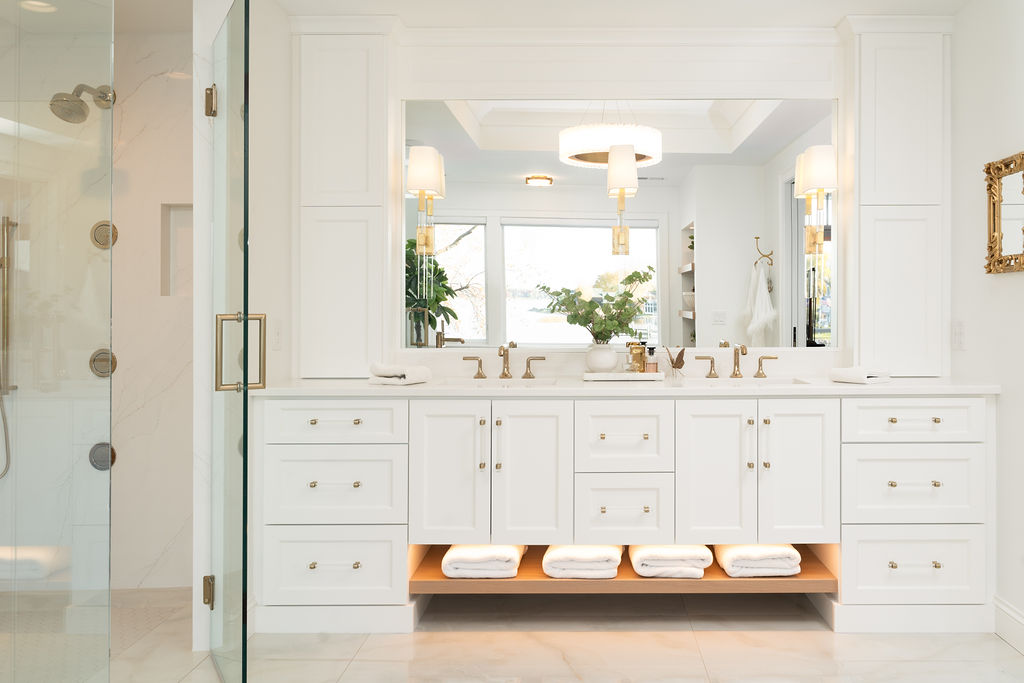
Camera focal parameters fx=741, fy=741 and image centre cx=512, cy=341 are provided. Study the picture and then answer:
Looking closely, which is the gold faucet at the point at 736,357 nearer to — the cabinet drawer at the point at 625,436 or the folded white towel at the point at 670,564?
the cabinet drawer at the point at 625,436

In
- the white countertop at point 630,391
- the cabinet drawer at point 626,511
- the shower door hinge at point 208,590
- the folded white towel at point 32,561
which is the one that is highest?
the white countertop at point 630,391

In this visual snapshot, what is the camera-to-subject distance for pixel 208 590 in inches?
103

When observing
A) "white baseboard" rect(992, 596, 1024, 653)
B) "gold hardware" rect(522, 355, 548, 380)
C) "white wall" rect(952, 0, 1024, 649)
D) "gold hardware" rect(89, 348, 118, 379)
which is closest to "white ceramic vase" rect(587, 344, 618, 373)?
"gold hardware" rect(522, 355, 548, 380)

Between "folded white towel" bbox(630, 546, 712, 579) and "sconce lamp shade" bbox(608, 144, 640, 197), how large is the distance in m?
1.58

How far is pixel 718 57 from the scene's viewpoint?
333 cm

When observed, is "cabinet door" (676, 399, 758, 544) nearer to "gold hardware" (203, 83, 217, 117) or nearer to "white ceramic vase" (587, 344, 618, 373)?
"white ceramic vase" (587, 344, 618, 373)

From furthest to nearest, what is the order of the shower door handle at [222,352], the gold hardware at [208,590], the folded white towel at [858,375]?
the folded white towel at [858,375], the gold hardware at [208,590], the shower door handle at [222,352]

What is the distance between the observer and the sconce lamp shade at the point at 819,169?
10.7 feet

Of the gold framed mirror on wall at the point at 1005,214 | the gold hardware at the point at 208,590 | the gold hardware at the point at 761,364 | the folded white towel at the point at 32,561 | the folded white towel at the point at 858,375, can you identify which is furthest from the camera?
the gold hardware at the point at 761,364

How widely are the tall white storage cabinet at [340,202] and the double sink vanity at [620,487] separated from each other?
49cm

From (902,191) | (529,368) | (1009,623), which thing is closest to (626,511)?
(529,368)

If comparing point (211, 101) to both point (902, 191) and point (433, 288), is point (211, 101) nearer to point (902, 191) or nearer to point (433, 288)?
point (433, 288)

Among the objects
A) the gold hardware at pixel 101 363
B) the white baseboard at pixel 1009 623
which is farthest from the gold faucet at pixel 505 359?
the white baseboard at pixel 1009 623

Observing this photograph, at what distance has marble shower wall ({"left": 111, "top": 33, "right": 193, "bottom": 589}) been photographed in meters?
3.22
